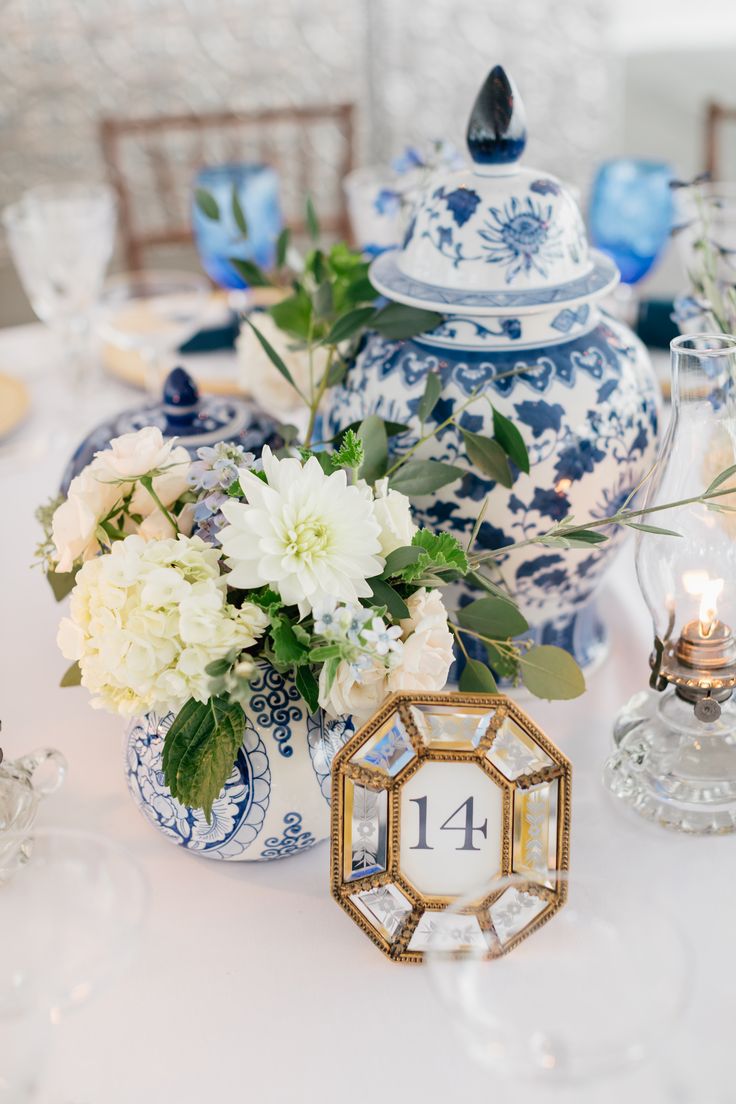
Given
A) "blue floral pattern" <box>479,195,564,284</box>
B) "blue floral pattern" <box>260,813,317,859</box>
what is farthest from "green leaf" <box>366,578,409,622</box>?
"blue floral pattern" <box>479,195,564,284</box>

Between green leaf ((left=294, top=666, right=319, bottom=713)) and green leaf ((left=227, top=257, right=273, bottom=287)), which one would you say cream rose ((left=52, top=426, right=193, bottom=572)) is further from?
green leaf ((left=227, top=257, right=273, bottom=287))

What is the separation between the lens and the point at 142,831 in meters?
0.60

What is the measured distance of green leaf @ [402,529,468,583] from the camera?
51 centimetres

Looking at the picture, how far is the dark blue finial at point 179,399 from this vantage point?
0.69 metres

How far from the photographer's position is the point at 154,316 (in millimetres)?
1061

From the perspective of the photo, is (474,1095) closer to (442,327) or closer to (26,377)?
(442,327)

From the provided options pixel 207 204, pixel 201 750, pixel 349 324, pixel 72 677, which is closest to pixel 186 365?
pixel 207 204

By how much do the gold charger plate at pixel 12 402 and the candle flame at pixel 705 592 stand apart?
692 mm

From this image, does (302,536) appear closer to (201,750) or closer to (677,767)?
(201,750)

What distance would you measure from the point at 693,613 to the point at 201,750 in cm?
27

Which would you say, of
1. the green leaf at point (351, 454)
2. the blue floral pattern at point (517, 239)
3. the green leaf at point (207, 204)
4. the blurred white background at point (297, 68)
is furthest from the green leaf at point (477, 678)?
the blurred white background at point (297, 68)

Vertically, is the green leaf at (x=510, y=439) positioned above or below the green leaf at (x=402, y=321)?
below

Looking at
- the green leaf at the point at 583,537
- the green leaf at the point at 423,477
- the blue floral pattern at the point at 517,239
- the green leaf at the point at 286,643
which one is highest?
the blue floral pattern at the point at 517,239

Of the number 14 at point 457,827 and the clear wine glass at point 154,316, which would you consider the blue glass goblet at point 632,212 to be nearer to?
the clear wine glass at point 154,316
